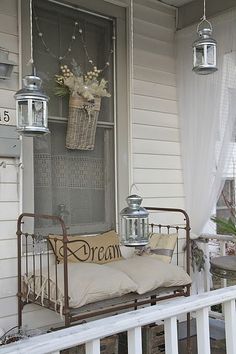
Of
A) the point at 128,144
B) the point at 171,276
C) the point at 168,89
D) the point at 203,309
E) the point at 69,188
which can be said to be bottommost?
the point at 171,276

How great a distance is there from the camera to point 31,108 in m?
2.15

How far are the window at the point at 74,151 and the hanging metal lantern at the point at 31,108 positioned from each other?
0.83 m

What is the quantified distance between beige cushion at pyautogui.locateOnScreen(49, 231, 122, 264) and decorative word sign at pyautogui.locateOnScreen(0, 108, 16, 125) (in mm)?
797

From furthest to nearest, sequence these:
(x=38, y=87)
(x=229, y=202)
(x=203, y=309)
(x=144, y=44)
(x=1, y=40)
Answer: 1. (x=229, y=202)
2. (x=144, y=44)
3. (x=1, y=40)
4. (x=38, y=87)
5. (x=203, y=309)

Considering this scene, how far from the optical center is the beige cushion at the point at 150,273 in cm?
279

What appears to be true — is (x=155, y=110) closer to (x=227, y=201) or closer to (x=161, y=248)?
(x=227, y=201)

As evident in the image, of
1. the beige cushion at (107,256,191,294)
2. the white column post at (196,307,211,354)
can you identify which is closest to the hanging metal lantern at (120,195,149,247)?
the beige cushion at (107,256,191,294)

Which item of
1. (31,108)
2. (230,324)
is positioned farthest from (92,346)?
(31,108)

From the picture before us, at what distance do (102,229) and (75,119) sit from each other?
2.79 feet

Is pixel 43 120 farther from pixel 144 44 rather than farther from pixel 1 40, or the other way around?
pixel 144 44

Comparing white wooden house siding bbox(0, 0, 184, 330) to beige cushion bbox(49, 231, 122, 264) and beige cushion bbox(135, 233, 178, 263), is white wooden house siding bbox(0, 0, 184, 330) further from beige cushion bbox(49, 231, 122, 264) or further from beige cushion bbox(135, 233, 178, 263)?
beige cushion bbox(49, 231, 122, 264)

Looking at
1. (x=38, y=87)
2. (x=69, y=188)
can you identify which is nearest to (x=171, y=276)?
(x=69, y=188)

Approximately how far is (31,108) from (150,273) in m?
1.34

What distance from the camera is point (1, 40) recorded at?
2.90 metres
